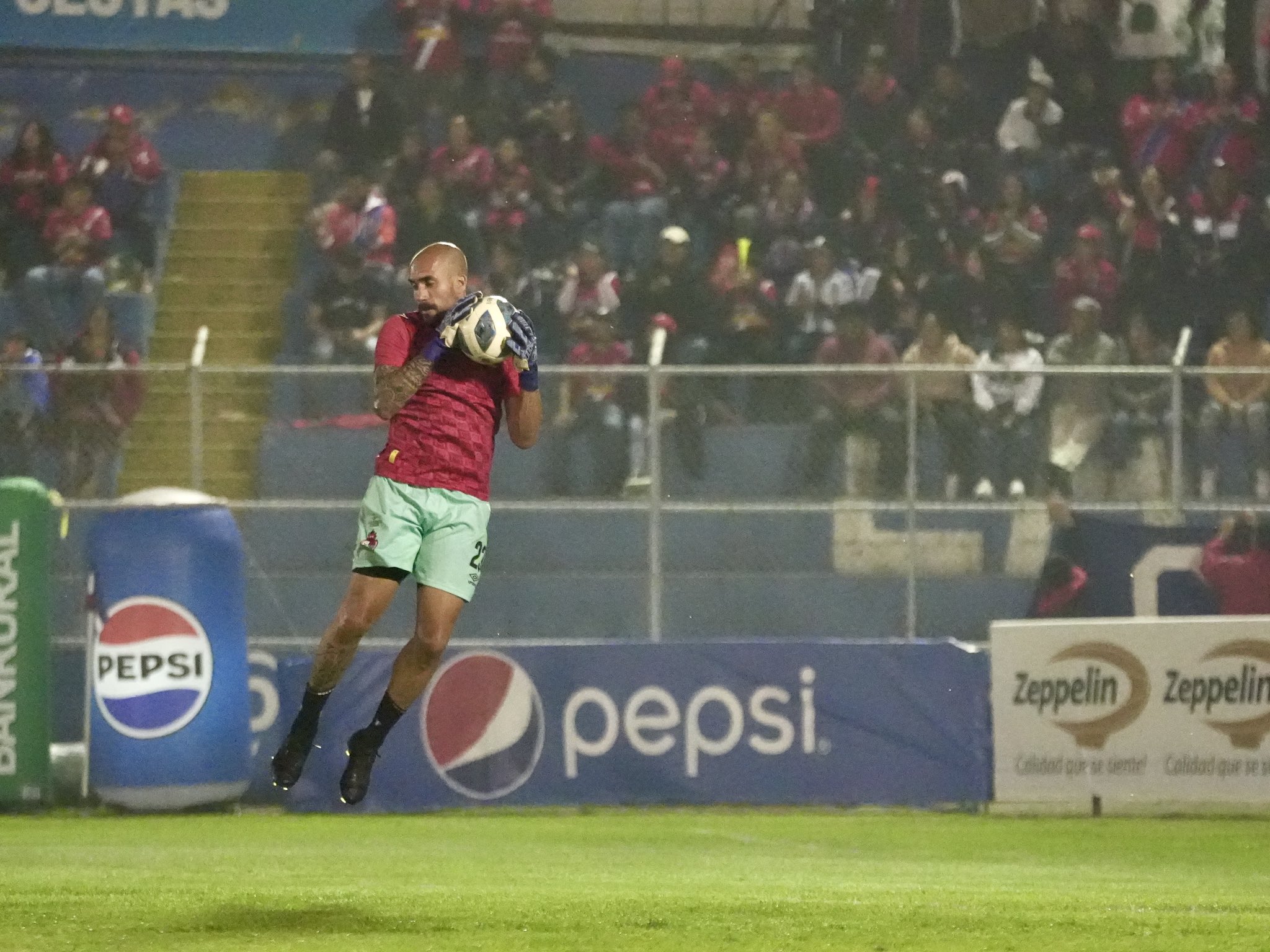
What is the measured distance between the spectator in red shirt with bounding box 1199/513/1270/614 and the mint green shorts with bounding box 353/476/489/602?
674 centimetres

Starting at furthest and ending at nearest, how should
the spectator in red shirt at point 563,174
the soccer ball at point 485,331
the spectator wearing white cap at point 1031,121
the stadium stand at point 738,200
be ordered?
the spectator wearing white cap at point 1031,121
the spectator in red shirt at point 563,174
the stadium stand at point 738,200
the soccer ball at point 485,331

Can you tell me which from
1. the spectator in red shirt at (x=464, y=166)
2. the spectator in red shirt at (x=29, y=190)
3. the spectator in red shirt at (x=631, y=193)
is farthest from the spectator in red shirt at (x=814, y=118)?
the spectator in red shirt at (x=29, y=190)

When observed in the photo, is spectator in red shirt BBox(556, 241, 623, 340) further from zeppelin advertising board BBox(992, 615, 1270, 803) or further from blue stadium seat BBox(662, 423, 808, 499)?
zeppelin advertising board BBox(992, 615, 1270, 803)

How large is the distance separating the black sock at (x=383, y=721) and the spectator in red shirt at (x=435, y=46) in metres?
12.2

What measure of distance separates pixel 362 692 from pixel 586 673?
138 cm

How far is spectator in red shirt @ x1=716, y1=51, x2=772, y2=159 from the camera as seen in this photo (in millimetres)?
17938

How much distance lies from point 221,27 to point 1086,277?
9023mm

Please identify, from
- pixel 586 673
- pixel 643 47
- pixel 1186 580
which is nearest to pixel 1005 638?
pixel 1186 580

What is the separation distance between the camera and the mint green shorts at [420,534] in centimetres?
699

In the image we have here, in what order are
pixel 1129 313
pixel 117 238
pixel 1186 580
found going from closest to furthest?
pixel 1186 580 < pixel 1129 313 < pixel 117 238

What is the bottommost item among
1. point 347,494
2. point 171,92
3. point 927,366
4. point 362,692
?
point 362,692

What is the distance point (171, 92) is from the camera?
64.1 ft

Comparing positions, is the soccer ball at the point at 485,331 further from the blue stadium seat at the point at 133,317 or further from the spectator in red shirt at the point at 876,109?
the spectator in red shirt at the point at 876,109

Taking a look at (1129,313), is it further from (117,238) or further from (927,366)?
(117,238)
